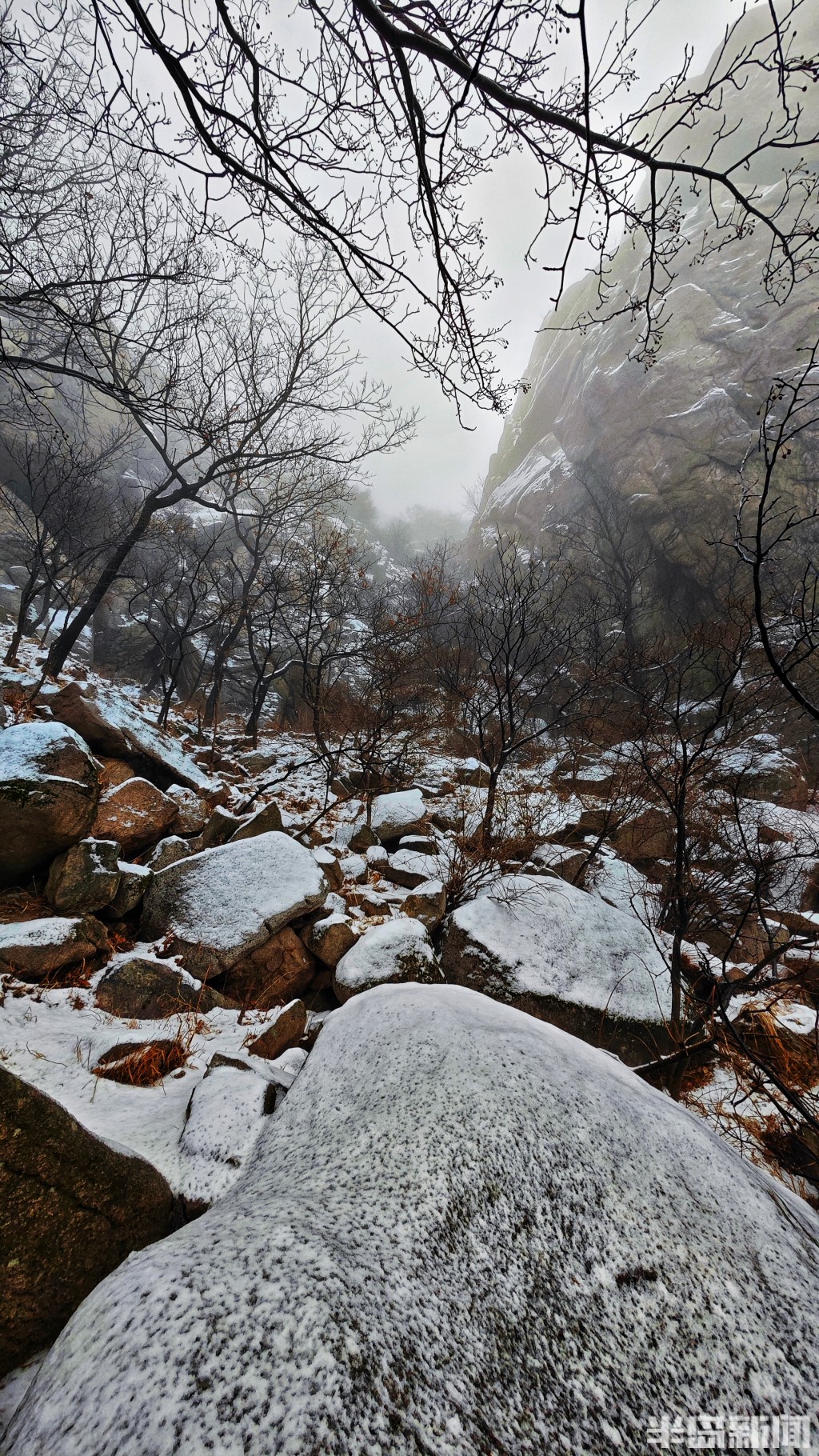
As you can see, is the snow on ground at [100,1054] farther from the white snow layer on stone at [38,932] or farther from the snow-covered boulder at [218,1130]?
the white snow layer on stone at [38,932]

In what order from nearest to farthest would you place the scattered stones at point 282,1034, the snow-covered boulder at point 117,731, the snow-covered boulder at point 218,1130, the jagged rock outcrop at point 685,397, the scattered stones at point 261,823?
the snow-covered boulder at point 218,1130 → the scattered stones at point 282,1034 → the scattered stones at point 261,823 → the snow-covered boulder at point 117,731 → the jagged rock outcrop at point 685,397

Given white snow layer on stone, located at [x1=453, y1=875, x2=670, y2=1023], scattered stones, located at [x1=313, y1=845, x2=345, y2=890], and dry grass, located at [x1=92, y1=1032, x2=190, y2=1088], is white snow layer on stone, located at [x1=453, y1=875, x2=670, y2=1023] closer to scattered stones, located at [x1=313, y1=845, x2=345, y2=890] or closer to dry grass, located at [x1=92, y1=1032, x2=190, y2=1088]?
scattered stones, located at [x1=313, y1=845, x2=345, y2=890]

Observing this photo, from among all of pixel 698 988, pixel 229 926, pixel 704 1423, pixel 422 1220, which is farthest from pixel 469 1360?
pixel 698 988

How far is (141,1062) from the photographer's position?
7.19ft

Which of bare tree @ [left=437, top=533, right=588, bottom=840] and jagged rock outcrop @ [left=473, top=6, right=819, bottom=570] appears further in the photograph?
jagged rock outcrop @ [left=473, top=6, right=819, bottom=570]

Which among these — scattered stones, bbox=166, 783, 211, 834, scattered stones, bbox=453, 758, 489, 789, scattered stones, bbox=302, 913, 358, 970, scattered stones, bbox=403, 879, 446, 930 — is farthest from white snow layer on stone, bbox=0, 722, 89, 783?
scattered stones, bbox=453, 758, 489, 789

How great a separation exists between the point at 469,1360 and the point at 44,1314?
965mm

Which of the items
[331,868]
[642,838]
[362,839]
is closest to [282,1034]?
[331,868]

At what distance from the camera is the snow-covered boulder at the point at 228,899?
352 centimetres

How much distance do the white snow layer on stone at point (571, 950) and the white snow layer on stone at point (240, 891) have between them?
1.42 m

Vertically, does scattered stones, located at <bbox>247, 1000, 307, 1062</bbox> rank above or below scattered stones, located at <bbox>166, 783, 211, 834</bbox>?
below

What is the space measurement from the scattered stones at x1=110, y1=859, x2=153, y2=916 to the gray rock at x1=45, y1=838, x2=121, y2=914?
92 mm

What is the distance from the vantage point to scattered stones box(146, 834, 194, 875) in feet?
13.9

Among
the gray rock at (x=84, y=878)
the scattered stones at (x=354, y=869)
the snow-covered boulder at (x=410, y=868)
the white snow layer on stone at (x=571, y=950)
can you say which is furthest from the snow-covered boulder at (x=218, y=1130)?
the snow-covered boulder at (x=410, y=868)
